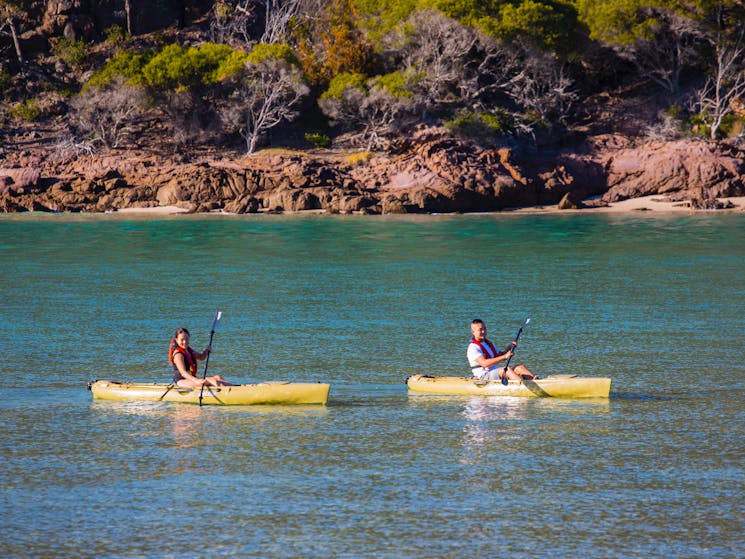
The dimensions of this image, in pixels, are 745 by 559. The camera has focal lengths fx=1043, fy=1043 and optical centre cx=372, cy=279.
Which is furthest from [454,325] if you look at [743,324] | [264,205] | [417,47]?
[417,47]

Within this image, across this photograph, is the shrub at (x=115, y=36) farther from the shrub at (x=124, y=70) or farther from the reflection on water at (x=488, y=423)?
the reflection on water at (x=488, y=423)

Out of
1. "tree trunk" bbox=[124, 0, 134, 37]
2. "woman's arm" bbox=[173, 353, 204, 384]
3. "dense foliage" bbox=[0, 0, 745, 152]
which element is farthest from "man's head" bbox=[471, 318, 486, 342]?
"tree trunk" bbox=[124, 0, 134, 37]

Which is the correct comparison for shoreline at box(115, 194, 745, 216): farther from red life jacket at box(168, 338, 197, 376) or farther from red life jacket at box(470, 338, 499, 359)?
red life jacket at box(168, 338, 197, 376)

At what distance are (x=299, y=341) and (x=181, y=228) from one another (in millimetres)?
30393

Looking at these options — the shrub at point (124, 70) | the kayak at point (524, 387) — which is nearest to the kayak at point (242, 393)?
the kayak at point (524, 387)

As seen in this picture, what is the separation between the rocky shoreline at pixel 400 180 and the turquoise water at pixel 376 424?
24.7 meters

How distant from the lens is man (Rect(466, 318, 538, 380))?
54.2 feet

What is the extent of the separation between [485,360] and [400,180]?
144 feet

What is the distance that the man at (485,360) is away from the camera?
54.2ft

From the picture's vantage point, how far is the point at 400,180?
60.0m

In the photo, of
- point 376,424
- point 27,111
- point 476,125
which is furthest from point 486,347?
point 27,111

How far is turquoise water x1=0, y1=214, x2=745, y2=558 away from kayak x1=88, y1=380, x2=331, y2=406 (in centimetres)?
20

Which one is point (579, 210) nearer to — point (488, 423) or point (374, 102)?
point (374, 102)

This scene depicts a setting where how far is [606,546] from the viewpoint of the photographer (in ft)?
33.5
